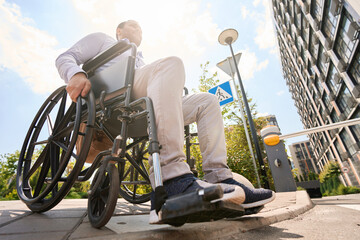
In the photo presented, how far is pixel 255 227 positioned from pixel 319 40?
23694 millimetres

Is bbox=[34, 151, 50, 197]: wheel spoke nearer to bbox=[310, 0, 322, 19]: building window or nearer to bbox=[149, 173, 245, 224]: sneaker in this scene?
bbox=[149, 173, 245, 224]: sneaker

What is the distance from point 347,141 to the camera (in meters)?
21.6

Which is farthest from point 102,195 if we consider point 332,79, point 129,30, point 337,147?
point 337,147

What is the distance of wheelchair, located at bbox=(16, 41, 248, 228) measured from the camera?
2.35ft

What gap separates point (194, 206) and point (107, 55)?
1112 millimetres

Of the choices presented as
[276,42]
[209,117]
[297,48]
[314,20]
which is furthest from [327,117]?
[209,117]

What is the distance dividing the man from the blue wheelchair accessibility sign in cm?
300

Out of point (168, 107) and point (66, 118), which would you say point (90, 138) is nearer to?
point (168, 107)

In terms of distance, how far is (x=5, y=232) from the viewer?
90cm

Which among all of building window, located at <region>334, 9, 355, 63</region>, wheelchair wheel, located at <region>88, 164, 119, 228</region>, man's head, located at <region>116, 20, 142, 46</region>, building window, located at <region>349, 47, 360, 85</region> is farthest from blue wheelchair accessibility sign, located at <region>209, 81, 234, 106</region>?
building window, located at <region>349, 47, 360, 85</region>

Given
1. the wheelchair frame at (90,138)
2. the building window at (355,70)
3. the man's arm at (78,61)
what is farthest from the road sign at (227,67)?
the building window at (355,70)

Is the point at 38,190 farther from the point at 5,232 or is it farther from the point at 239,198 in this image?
the point at 239,198

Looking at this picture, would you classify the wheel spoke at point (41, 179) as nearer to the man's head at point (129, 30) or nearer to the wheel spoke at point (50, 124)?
the wheel spoke at point (50, 124)

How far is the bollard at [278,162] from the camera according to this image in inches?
109
